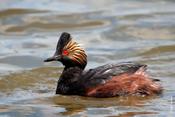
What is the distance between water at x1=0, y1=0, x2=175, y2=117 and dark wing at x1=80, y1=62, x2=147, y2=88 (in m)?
0.29

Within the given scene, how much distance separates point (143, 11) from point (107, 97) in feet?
24.1

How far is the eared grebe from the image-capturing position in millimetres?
10469

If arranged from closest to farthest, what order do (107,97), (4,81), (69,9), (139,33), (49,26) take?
(107,97) < (4,81) < (139,33) < (49,26) < (69,9)

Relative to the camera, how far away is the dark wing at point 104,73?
1052 centimetres

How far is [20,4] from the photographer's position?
18.5m

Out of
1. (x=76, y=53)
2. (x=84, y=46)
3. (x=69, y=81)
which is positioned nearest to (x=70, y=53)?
(x=76, y=53)

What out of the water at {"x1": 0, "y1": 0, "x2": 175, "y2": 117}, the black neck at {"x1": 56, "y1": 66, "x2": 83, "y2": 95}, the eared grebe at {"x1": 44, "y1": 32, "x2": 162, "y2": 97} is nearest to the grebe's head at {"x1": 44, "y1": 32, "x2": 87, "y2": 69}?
the eared grebe at {"x1": 44, "y1": 32, "x2": 162, "y2": 97}

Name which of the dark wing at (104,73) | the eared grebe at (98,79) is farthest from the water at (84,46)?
the dark wing at (104,73)

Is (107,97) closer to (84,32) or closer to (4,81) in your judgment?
(4,81)

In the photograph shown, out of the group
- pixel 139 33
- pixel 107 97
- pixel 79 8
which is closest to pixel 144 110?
pixel 107 97

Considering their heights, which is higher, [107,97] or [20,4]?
[20,4]

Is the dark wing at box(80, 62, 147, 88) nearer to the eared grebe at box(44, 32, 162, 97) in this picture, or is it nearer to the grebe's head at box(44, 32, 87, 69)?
the eared grebe at box(44, 32, 162, 97)

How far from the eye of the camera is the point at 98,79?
414 inches

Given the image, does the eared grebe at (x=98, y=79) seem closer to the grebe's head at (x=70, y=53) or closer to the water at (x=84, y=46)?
the grebe's head at (x=70, y=53)
